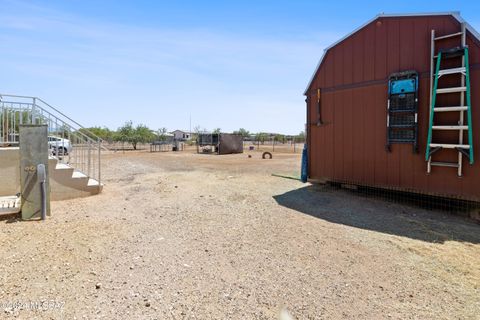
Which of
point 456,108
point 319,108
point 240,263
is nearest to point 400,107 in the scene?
point 456,108

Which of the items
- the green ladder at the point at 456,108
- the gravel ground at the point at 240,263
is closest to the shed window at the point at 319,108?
the gravel ground at the point at 240,263

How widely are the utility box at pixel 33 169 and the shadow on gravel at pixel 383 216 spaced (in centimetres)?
456

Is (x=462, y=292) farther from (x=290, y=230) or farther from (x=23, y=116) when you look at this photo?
(x=23, y=116)

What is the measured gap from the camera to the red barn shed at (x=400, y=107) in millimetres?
5492

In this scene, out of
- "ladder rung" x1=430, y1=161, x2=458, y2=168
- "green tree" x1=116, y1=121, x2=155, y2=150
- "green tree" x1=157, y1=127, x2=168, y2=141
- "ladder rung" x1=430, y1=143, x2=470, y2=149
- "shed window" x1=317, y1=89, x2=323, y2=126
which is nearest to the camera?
"ladder rung" x1=430, y1=143, x2=470, y2=149

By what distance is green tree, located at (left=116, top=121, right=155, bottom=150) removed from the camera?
42.7 meters

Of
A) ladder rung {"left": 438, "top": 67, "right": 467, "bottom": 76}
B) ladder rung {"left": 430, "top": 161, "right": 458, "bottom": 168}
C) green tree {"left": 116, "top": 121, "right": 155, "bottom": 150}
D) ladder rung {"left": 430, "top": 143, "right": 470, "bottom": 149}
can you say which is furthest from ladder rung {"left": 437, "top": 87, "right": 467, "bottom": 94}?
Result: green tree {"left": 116, "top": 121, "right": 155, "bottom": 150}

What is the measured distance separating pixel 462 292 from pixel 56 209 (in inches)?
260

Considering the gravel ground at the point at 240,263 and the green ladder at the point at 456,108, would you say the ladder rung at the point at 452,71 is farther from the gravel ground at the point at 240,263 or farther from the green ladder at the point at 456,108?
the gravel ground at the point at 240,263

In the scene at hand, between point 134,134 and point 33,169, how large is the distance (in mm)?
40587

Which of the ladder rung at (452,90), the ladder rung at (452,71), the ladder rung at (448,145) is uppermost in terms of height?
the ladder rung at (452,71)

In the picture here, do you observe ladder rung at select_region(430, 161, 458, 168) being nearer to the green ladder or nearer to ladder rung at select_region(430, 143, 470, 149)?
the green ladder

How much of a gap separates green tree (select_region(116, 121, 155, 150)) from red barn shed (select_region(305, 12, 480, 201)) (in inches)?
1479

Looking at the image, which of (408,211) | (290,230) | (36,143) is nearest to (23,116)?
(36,143)
